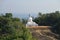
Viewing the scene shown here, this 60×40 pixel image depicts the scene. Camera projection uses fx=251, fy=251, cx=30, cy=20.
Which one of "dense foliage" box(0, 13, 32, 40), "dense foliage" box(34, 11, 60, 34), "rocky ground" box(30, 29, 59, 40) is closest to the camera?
"dense foliage" box(0, 13, 32, 40)

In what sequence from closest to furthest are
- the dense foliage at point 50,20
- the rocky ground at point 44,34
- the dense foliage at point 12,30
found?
the dense foliage at point 12,30 < the rocky ground at point 44,34 < the dense foliage at point 50,20

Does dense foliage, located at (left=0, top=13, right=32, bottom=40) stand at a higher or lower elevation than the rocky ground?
higher

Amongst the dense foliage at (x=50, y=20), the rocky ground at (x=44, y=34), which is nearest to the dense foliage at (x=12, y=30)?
the rocky ground at (x=44, y=34)

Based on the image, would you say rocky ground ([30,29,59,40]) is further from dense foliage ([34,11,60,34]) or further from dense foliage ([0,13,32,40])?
dense foliage ([34,11,60,34])

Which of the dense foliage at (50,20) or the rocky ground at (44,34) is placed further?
the dense foliage at (50,20)

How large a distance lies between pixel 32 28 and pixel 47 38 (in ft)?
18.7

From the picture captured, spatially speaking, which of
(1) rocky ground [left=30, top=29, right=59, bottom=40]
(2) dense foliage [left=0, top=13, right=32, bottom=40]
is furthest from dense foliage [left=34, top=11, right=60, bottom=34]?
(2) dense foliage [left=0, top=13, right=32, bottom=40]

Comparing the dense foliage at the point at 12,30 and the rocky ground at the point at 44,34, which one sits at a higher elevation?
the dense foliage at the point at 12,30

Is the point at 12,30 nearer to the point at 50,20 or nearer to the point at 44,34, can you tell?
the point at 44,34

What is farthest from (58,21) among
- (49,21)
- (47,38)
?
(47,38)

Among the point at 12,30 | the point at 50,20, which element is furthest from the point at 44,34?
the point at 50,20

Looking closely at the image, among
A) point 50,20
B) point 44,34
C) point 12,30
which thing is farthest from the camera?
point 50,20

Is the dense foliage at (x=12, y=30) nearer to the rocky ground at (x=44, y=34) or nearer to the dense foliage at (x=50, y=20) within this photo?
the rocky ground at (x=44, y=34)

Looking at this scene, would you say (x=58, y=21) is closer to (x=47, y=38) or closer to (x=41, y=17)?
(x=41, y=17)
